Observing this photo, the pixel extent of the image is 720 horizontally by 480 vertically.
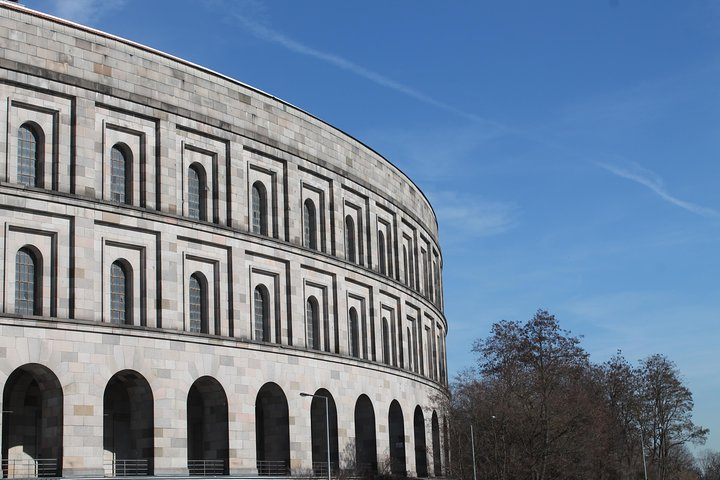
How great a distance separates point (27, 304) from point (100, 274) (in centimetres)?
351

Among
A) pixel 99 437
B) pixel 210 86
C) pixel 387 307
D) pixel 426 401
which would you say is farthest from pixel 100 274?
pixel 426 401

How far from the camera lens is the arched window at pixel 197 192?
51.0 m

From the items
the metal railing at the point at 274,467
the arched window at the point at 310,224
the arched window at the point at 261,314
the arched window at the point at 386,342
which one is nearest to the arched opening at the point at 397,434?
the arched window at the point at 386,342

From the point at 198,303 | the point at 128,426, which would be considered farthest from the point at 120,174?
the point at 128,426

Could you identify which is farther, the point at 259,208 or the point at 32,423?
the point at 259,208

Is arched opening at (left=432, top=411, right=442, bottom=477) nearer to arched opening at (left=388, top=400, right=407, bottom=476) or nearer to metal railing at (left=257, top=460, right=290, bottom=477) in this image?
arched opening at (left=388, top=400, right=407, bottom=476)

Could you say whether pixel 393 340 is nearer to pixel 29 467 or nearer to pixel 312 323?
pixel 312 323

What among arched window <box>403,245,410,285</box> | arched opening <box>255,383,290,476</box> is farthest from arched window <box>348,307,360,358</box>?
arched window <box>403,245,410,285</box>

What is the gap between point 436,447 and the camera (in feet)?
229

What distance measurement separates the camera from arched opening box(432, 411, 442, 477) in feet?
227

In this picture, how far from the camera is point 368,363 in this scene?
60969 millimetres

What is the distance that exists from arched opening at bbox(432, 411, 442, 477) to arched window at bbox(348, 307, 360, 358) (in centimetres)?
1182

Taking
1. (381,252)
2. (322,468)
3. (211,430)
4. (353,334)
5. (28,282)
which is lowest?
(322,468)

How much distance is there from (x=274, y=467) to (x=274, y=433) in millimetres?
1757
